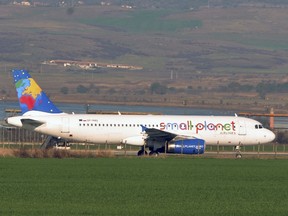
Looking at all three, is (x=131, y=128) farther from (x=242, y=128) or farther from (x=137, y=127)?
(x=242, y=128)

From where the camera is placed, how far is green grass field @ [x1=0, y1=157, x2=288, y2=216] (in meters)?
33.2

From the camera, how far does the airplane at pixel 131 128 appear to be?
69375 mm

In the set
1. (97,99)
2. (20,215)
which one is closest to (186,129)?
(20,215)

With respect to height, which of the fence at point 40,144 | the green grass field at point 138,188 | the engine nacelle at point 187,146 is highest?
the fence at point 40,144

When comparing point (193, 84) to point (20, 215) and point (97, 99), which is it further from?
point (20, 215)

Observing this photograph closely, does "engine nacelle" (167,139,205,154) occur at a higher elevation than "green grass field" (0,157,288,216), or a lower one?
higher

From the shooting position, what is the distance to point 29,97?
70.9m

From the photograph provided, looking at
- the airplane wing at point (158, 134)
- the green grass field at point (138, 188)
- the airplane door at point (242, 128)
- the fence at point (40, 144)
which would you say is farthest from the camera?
the fence at point (40, 144)

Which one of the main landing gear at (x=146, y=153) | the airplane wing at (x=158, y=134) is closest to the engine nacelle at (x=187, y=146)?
the airplane wing at (x=158, y=134)

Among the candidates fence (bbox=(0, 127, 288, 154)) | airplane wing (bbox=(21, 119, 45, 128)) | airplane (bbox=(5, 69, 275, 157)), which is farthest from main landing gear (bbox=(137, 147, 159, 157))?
airplane wing (bbox=(21, 119, 45, 128))

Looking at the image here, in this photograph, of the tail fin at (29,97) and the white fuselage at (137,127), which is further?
the tail fin at (29,97)

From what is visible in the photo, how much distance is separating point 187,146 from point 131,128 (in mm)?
3923

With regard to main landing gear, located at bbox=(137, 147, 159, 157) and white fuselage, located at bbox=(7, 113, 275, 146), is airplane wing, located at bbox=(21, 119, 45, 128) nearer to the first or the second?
white fuselage, located at bbox=(7, 113, 275, 146)

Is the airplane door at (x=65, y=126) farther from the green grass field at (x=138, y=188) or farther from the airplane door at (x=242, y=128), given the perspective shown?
the green grass field at (x=138, y=188)
